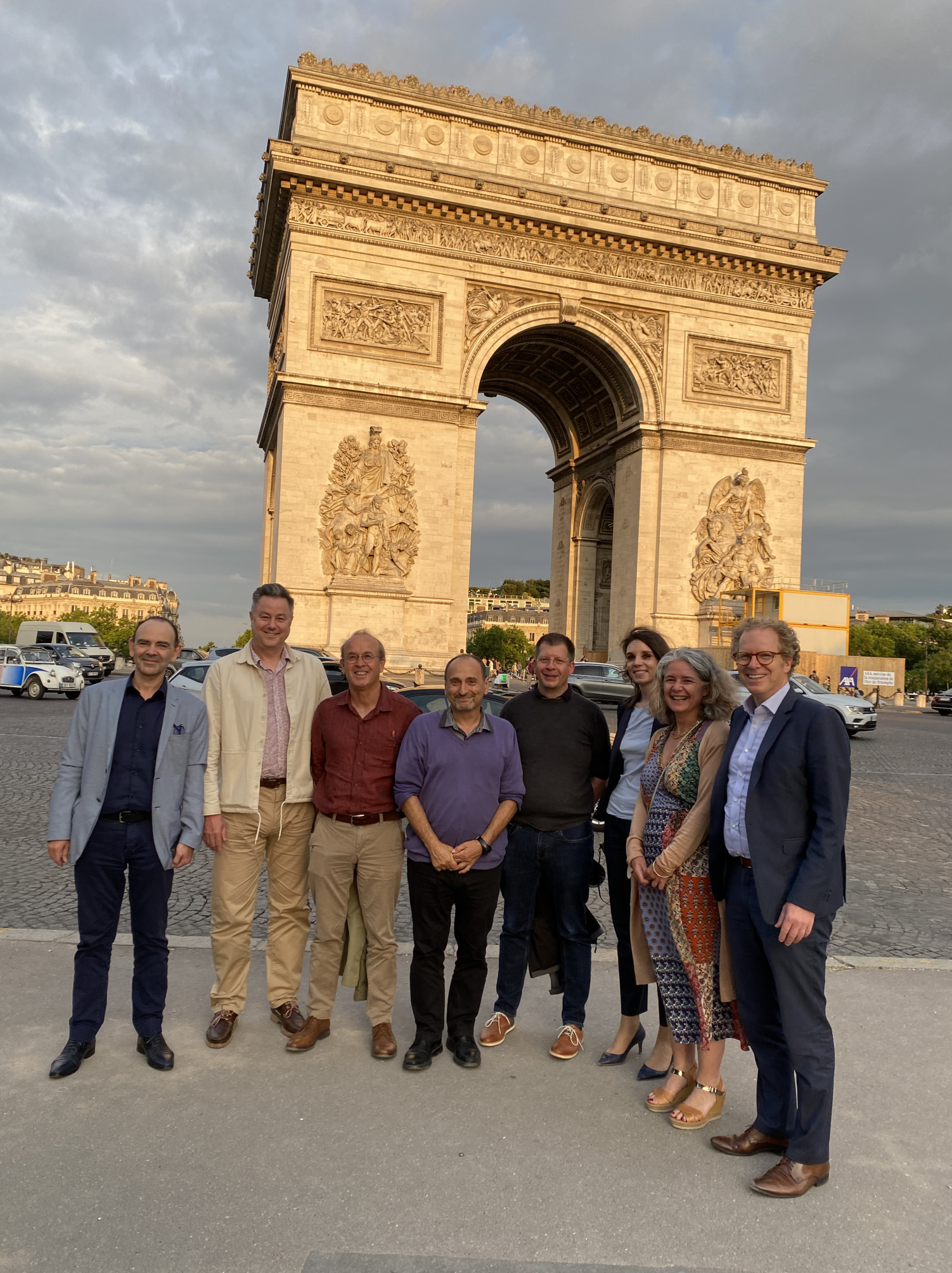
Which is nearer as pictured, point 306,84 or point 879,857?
point 879,857

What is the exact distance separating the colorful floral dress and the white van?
30.7m

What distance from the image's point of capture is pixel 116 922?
3660mm

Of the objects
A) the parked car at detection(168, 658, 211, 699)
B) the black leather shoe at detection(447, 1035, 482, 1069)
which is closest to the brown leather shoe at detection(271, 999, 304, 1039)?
the black leather shoe at detection(447, 1035, 482, 1069)

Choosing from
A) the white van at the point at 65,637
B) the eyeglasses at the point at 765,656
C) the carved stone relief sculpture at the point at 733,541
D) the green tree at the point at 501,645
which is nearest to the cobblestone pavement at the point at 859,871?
the eyeglasses at the point at 765,656

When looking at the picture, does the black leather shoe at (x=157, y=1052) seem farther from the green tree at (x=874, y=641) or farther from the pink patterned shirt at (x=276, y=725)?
the green tree at (x=874, y=641)

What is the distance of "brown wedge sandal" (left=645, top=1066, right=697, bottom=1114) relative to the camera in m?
3.35

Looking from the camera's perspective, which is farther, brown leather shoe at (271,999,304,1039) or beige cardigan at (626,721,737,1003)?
brown leather shoe at (271,999,304,1039)

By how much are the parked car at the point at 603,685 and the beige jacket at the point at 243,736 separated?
1271 centimetres

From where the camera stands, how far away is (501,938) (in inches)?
158

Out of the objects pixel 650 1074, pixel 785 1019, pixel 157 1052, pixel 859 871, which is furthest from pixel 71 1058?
pixel 859 871

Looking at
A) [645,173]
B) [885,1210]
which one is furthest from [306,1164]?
[645,173]

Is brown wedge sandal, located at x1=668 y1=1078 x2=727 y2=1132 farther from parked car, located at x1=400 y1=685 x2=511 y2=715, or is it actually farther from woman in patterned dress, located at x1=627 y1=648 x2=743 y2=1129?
parked car, located at x1=400 y1=685 x2=511 y2=715

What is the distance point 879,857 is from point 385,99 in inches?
854

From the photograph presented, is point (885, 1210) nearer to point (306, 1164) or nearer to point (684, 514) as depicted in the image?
point (306, 1164)
